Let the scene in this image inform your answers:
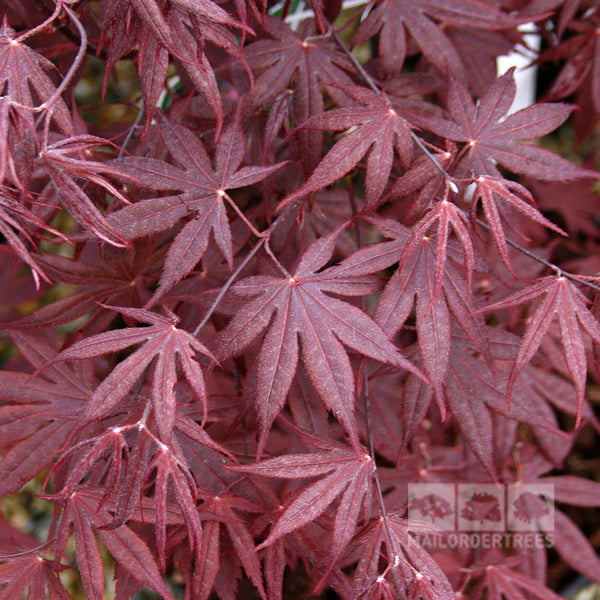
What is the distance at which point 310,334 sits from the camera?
0.60 m

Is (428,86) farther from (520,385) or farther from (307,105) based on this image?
(520,385)

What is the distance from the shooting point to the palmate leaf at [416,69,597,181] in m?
0.71

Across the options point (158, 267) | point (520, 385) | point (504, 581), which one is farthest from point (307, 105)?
point (504, 581)

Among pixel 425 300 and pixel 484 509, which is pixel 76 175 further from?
pixel 484 509

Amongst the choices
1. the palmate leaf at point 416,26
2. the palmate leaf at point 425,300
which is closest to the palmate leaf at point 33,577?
the palmate leaf at point 425,300

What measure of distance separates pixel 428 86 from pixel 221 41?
1.22 ft

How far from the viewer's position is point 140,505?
0.61m

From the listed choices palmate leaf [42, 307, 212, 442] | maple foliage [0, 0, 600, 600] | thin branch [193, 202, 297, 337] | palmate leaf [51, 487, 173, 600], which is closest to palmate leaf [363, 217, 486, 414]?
maple foliage [0, 0, 600, 600]

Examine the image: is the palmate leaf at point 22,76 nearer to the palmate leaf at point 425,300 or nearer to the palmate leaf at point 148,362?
the palmate leaf at point 148,362

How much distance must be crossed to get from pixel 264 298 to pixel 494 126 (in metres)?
0.37

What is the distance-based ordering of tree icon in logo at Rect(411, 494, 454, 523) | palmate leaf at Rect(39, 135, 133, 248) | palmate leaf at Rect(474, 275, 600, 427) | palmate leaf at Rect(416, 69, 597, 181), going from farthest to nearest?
tree icon in logo at Rect(411, 494, 454, 523)
palmate leaf at Rect(416, 69, 597, 181)
palmate leaf at Rect(474, 275, 600, 427)
palmate leaf at Rect(39, 135, 133, 248)

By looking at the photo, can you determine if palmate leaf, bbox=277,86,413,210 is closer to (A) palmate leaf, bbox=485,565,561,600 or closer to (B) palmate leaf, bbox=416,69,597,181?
(B) palmate leaf, bbox=416,69,597,181

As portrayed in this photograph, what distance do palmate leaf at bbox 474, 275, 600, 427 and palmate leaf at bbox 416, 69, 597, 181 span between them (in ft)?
0.54
